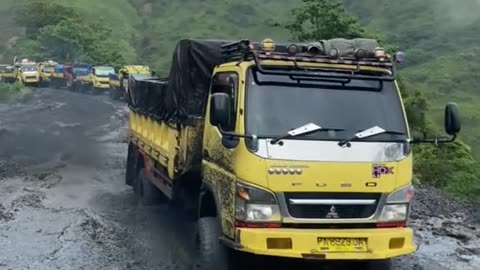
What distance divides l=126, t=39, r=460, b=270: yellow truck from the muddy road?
2.92 ft

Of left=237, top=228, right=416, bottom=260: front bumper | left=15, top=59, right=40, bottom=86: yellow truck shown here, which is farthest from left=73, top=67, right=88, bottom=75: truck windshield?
left=237, top=228, right=416, bottom=260: front bumper

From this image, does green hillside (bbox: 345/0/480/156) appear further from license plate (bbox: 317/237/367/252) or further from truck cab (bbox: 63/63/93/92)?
license plate (bbox: 317/237/367/252)

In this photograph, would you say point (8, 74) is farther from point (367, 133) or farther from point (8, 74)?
point (367, 133)

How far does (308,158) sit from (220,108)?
0.91 metres

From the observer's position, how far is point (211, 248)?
22.7ft

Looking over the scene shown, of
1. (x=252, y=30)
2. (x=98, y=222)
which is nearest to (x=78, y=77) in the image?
(x=98, y=222)

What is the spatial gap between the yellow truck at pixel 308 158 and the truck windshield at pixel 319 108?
0.03ft

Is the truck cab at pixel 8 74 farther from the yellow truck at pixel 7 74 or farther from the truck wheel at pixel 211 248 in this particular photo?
the truck wheel at pixel 211 248

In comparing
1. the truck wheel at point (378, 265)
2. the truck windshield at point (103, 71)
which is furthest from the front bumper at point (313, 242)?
the truck windshield at point (103, 71)

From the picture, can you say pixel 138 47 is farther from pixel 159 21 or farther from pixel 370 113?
pixel 370 113

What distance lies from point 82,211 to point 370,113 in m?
5.66

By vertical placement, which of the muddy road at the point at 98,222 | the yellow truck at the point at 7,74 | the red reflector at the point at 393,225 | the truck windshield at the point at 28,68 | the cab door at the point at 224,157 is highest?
the cab door at the point at 224,157

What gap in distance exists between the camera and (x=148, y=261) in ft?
27.4

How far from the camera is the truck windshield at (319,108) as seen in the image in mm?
6648
